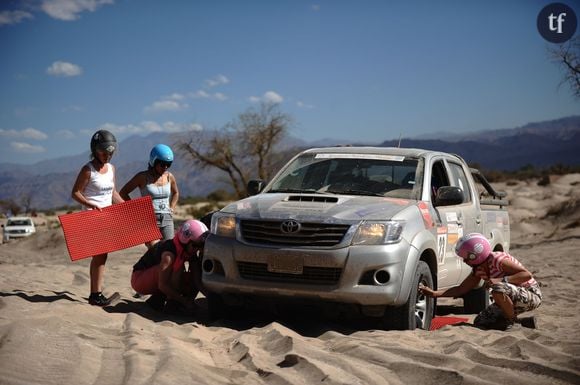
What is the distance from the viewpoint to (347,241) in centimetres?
595

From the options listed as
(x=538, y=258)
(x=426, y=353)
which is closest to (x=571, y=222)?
(x=538, y=258)

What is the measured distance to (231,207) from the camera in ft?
22.1

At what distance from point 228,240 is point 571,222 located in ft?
64.1

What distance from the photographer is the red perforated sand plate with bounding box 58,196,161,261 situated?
24.5 ft

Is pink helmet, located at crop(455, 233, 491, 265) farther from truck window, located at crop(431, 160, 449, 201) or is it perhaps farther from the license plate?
A: the license plate

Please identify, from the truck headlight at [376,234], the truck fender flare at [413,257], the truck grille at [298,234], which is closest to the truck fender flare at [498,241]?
the truck fender flare at [413,257]

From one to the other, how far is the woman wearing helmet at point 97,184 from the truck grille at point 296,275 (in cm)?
204

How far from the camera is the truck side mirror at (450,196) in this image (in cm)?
664

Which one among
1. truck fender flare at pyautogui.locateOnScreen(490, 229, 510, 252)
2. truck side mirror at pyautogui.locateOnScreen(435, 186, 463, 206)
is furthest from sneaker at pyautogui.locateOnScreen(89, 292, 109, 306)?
truck fender flare at pyautogui.locateOnScreen(490, 229, 510, 252)

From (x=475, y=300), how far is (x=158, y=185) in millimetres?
4127

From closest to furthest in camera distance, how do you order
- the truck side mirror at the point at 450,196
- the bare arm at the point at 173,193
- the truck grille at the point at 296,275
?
the truck grille at the point at 296,275
the truck side mirror at the point at 450,196
the bare arm at the point at 173,193

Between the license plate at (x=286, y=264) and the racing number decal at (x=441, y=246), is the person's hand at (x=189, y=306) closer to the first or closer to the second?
the license plate at (x=286, y=264)

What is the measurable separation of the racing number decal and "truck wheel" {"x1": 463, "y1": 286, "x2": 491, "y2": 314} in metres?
1.53

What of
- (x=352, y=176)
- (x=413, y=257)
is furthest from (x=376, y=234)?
(x=352, y=176)
